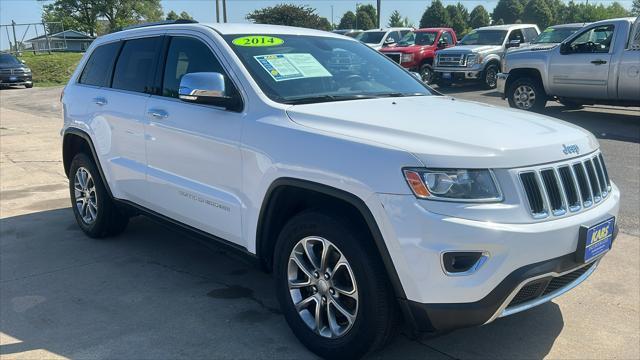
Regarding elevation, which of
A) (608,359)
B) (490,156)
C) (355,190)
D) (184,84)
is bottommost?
(608,359)

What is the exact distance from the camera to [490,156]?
2.81 meters

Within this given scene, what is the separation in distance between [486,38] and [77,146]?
15.9m

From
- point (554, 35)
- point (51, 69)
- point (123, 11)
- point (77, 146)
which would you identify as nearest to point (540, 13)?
point (123, 11)

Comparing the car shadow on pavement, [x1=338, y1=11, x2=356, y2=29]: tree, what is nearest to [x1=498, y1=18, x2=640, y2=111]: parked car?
the car shadow on pavement

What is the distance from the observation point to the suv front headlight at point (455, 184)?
2764 millimetres

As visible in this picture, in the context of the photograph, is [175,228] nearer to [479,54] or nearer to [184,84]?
[184,84]

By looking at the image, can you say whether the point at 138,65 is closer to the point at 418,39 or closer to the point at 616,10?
the point at 418,39

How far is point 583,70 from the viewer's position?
1173 cm

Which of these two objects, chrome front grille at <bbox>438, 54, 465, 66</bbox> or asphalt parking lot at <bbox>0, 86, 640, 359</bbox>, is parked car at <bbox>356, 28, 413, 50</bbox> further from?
asphalt parking lot at <bbox>0, 86, 640, 359</bbox>

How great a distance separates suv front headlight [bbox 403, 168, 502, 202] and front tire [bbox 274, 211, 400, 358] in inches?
17.0

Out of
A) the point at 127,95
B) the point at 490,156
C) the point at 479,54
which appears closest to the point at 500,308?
the point at 490,156

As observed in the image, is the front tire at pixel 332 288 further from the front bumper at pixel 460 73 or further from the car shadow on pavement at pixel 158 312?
the front bumper at pixel 460 73

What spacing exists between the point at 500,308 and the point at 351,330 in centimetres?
77

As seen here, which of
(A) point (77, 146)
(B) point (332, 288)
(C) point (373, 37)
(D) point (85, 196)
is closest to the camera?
(B) point (332, 288)
